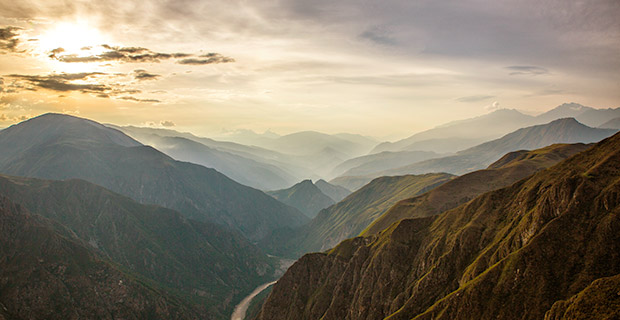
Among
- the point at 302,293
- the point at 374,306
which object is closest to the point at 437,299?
the point at 374,306

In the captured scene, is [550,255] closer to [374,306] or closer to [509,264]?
[509,264]

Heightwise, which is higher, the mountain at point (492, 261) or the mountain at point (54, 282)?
the mountain at point (492, 261)

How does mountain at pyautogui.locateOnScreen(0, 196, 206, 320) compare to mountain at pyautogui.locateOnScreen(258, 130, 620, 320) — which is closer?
mountain at pyautogui.locateOnScreen(258, 130, 620, 320)

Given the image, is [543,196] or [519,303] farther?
[543,196]

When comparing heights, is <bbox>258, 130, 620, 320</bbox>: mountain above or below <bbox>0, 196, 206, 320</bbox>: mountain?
above

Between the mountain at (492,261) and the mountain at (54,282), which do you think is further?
the mountain at (54,282)
